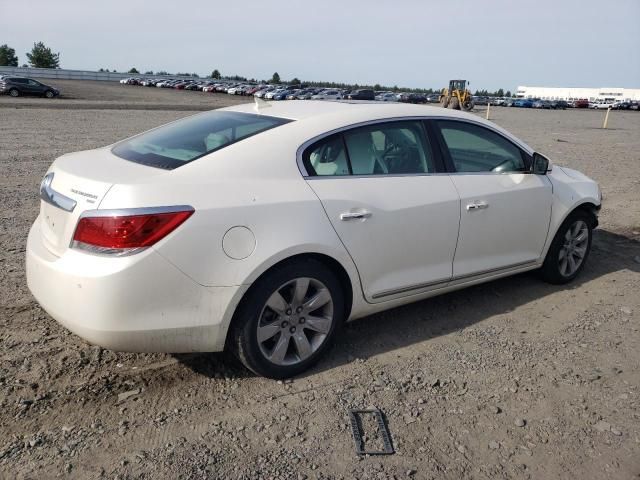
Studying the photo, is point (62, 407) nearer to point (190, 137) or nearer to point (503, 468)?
point (190, 137)

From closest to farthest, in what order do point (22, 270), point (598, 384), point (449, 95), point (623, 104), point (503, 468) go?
1. point (503, 468)
2. point (598, 384)
3. point (22, 270)
4. point (449, 95)
5. point (623, 104)

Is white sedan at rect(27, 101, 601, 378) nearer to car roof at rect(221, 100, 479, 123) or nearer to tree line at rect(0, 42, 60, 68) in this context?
car roof at rect(221, 100, 479, 123)

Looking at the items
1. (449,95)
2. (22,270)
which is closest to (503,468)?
(22,270)

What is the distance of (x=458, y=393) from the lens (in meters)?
3.38

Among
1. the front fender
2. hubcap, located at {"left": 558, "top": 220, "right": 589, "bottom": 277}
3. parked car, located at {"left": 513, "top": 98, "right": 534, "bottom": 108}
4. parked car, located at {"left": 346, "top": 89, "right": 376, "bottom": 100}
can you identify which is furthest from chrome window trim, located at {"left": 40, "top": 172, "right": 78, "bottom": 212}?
parked car, located at {"left": 513, "top": 98, "right": 534, "bottom": 108}

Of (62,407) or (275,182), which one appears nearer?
(62,407)

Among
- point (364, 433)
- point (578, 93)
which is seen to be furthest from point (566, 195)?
point (578, 93)

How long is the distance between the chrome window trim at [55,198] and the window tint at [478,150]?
255cm

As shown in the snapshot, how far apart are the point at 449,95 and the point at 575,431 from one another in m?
43.5

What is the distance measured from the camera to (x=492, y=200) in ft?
13.8

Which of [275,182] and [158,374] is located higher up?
[275,182]

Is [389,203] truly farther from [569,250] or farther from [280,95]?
[280,95]

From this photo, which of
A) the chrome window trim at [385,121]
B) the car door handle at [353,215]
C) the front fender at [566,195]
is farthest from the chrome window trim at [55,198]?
the front fender at [566,195]

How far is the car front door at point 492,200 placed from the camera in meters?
4.10
